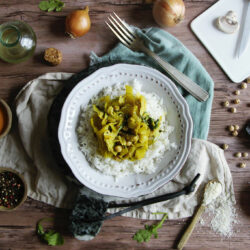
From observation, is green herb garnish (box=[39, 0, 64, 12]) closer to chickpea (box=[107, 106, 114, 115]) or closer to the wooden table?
the wooden table

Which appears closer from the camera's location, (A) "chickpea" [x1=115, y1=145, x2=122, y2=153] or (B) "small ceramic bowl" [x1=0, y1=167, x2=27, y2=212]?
(A) "chickpea" [x1=115, y1=145, x2=122, y2=153]

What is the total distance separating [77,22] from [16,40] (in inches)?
14.3

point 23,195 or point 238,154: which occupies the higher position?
point 238,154

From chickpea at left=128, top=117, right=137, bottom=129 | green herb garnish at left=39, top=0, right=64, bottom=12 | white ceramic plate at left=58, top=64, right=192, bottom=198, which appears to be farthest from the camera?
green herb garnish at left=39, top=0, right=64, bottom=12

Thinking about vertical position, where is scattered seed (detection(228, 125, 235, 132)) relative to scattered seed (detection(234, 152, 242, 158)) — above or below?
above

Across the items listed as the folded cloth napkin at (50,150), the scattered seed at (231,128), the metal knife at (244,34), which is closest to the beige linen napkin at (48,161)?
the folded cloth napkin at (50,150)

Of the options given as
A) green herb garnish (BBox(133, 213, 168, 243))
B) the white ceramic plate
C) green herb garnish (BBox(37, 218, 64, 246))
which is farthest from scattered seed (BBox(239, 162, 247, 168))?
green herb garnish (BBox(37, 218, 64, 246))

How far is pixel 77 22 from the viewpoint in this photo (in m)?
1.93

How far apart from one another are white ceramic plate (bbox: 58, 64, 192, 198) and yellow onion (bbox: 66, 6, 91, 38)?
327mm

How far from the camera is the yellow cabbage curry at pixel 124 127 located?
1689 mm

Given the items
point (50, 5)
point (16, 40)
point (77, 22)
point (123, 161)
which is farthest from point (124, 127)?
point (50, 5)

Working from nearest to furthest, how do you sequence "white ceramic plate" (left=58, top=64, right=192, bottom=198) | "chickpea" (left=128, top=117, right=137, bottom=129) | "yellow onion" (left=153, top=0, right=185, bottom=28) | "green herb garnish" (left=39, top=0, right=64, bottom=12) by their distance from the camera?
"chickpea" (left=128, top=117, right=137, bottom=129)
"white ceramic plate" (left=58, top=64, right=192, bottom=198)
"yellow onion" (left=153, top=0, right=185, bottom=28)
"green herb garnish" (left=39, top=0, right=64, bottom=12)

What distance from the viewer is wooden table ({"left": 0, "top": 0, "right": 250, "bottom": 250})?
2039 millimetres

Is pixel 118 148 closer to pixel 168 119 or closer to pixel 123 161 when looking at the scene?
pixel 123 161
